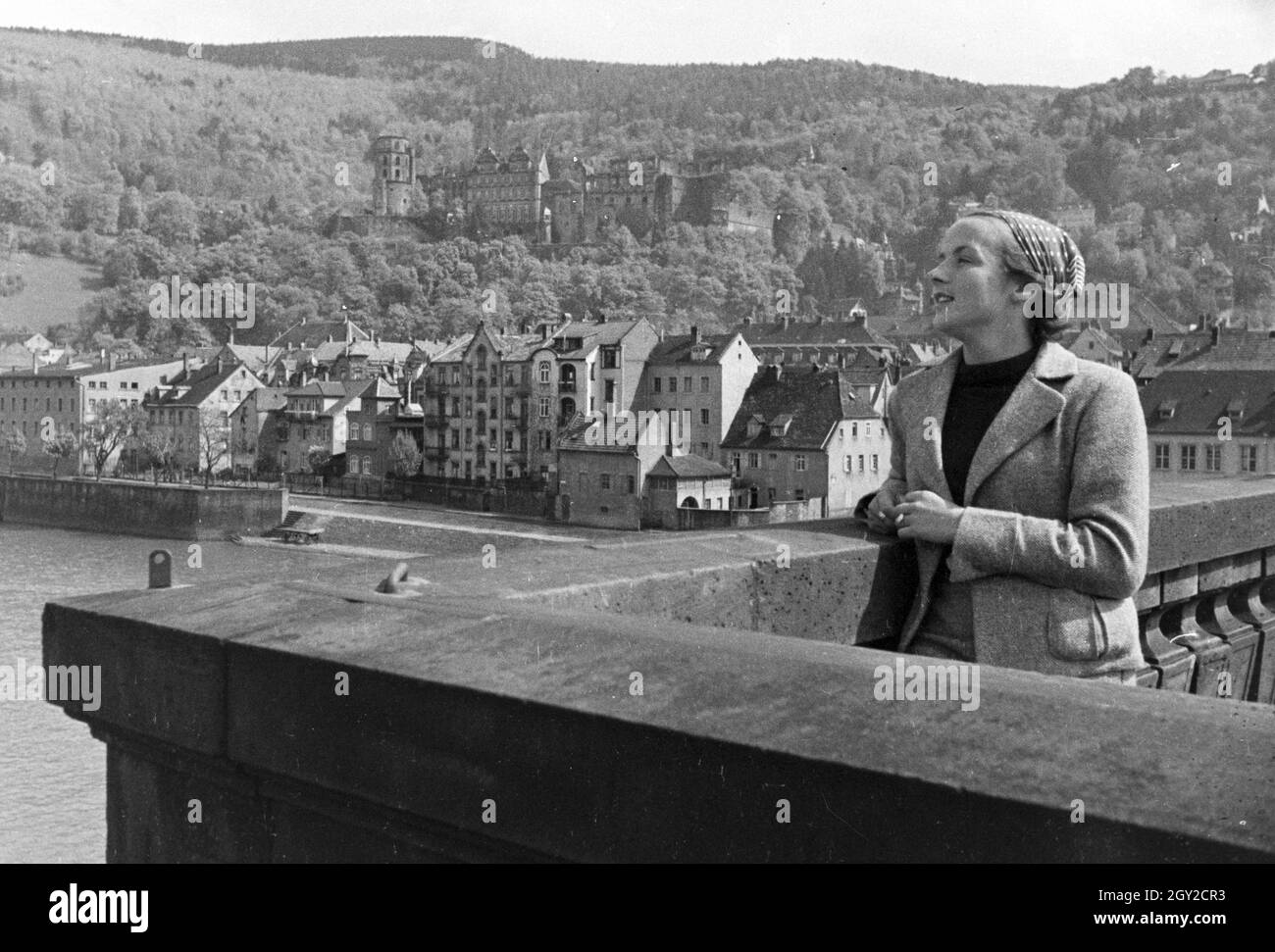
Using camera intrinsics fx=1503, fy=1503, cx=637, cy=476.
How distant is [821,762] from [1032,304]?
2477 millimetres

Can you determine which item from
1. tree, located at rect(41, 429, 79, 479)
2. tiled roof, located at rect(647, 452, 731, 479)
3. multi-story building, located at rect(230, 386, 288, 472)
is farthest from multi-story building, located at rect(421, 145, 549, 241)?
tiled roof, located at rect(647, 452, 731, 479)

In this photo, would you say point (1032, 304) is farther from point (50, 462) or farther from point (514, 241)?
point (514, 241)

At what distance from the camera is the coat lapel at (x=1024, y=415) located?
4121 millimetres

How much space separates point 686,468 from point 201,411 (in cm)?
3958

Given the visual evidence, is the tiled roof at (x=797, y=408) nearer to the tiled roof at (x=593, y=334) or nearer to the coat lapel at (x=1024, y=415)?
the tiled roof at (x=593, y=334)

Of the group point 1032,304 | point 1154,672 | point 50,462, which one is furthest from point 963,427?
point 50,462

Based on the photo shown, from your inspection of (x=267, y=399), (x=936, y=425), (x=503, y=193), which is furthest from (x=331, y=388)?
(x=503, y=193)

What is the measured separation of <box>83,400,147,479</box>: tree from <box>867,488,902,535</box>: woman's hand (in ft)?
304

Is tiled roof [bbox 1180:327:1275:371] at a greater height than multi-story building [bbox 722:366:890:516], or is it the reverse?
tiled roof [bbox 1180:327:1275:371]

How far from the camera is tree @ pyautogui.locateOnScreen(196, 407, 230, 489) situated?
9194 cm

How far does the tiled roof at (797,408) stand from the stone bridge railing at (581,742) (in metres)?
64.9

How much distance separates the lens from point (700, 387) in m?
73.8

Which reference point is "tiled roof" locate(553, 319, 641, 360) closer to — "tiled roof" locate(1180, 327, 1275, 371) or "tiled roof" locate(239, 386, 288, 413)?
"tiled roof" locate(239, 386, 288, 413)

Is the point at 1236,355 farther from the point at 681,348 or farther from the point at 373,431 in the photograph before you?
the point at 373,431
